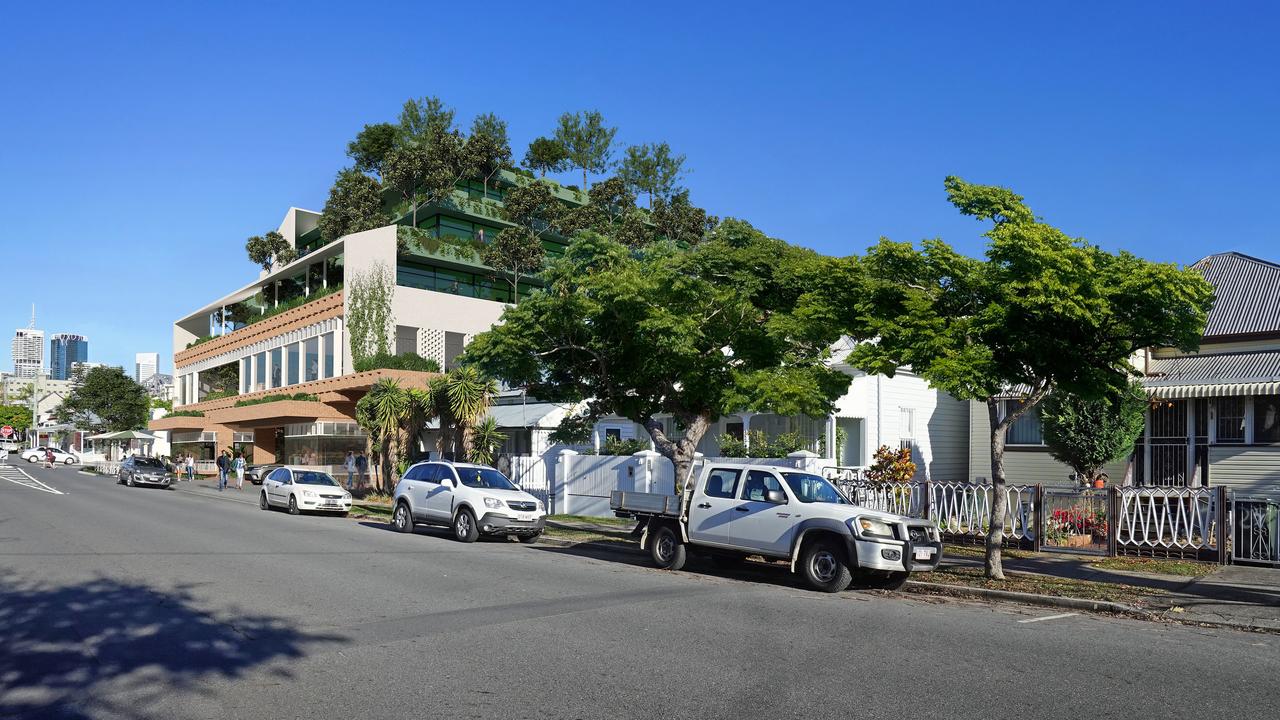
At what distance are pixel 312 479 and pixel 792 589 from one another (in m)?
19.2

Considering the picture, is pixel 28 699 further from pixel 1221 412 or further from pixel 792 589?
pixel 1221 412

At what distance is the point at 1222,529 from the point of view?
15406 millimetres

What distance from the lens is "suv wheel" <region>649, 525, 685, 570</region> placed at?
15445 millimetres

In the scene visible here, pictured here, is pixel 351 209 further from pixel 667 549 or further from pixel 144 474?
pixel 667 549

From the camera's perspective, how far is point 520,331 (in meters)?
19.0

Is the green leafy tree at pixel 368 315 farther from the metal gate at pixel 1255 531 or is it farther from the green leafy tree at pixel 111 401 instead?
the green leafy tree at pixel 111 401

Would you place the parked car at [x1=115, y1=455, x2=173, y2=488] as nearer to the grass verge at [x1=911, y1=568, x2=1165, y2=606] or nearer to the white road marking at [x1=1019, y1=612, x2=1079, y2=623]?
the grass verge at [x1=911, y1=568, x2=1165, y2=606]

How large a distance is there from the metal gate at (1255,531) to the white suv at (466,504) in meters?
12.5

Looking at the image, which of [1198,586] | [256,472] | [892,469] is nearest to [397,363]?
[256,472]

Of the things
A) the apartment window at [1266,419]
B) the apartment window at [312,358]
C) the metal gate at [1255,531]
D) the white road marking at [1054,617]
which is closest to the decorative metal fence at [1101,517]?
the metal gate at [1255,531]

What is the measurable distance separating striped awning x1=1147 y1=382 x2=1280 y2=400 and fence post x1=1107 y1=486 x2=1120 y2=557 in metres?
7.18

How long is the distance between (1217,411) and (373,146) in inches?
2159

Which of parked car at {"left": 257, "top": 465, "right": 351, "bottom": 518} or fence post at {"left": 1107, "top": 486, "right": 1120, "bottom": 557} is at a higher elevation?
fence post at {"left": 1107, "top": 486, "right": 1120, "bottom": 557}

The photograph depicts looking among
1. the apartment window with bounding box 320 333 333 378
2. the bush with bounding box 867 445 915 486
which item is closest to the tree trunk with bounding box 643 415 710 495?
the bush with bounding box 867 445 915 486
